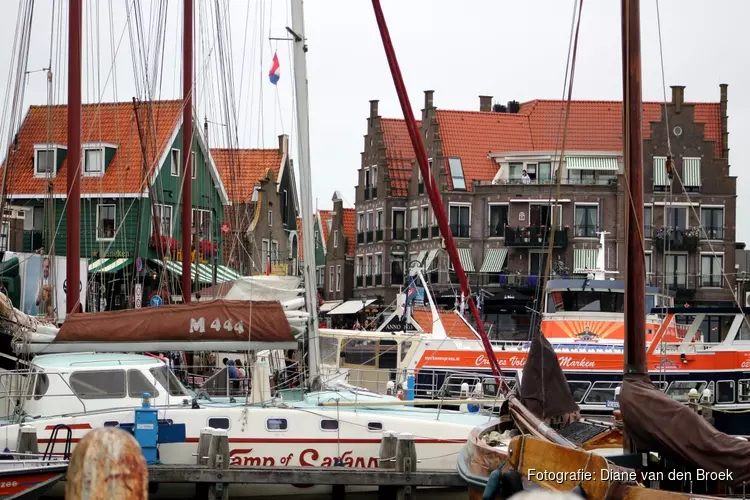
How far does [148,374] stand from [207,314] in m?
1.36

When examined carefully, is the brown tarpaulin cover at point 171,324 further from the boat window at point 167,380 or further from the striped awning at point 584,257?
the striped awning at point 584,257

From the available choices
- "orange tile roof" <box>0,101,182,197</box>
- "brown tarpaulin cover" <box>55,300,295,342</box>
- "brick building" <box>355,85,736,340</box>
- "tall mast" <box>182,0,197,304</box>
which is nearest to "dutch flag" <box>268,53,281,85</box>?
"tall mast" <box>182,0,197,304</box>

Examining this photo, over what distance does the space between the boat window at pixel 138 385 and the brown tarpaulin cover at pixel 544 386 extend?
19.3 feet

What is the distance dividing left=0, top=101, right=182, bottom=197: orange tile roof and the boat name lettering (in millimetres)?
26879

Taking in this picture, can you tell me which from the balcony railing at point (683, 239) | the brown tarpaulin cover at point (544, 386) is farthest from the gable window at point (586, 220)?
the brown tarpaulin cover at point (544, 386)

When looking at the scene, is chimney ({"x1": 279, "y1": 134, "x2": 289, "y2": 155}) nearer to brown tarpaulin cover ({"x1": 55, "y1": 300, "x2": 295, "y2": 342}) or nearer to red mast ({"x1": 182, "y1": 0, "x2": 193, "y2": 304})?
red mast ({"x1": 182, "y1": 0, "x2": 193, "y2": 304})

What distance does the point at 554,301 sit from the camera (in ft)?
113

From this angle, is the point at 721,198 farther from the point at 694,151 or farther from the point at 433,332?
the point at 433,332

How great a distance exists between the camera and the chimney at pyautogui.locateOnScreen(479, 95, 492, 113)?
264 feet

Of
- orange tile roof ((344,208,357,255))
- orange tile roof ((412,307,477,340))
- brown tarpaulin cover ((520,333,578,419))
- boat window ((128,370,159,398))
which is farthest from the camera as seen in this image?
orange tile roof ((344,208,357,255))

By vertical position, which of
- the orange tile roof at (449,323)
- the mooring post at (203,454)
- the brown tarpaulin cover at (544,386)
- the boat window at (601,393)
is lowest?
the boat window at (601,393)

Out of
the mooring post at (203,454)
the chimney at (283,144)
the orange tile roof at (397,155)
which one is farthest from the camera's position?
the orange tile roof at (397,155)

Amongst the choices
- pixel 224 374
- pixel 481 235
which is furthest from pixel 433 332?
pixel 481 235

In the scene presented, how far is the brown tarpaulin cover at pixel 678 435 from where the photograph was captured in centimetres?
1306
